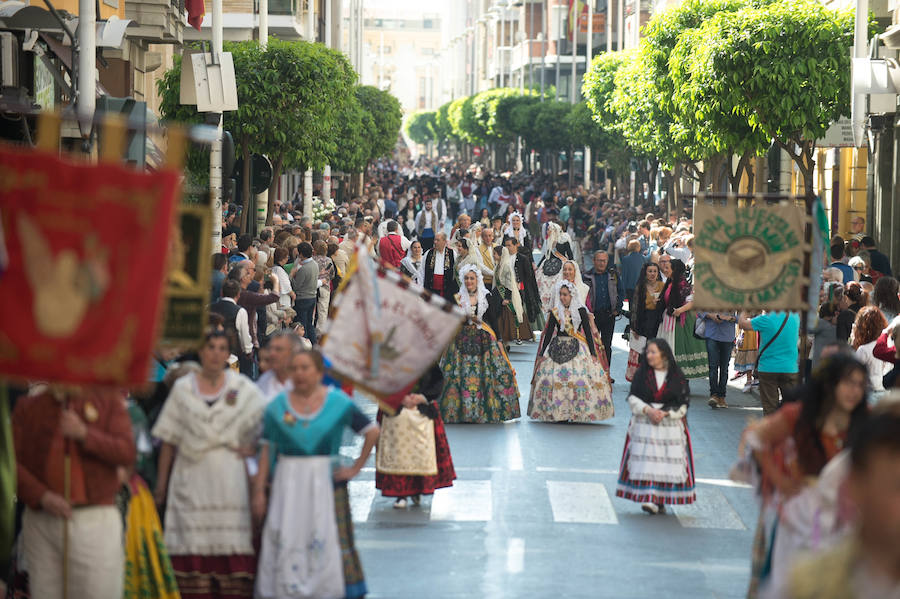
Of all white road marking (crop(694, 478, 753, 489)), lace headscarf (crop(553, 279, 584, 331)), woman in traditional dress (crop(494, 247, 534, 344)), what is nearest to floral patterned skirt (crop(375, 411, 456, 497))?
white road marking (crop(694, 478, 753, 489))

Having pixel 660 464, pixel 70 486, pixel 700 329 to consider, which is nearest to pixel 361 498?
pixel 660 464

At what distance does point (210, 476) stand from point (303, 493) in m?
0.52

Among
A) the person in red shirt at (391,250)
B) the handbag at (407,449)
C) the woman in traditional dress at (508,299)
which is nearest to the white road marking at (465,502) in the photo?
the handbag at (407,449)

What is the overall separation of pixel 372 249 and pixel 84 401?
16.7m

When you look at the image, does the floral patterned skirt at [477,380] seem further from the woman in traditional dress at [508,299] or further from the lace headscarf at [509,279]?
the lace headscarf at [509,279]

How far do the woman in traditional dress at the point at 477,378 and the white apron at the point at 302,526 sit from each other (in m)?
8.27

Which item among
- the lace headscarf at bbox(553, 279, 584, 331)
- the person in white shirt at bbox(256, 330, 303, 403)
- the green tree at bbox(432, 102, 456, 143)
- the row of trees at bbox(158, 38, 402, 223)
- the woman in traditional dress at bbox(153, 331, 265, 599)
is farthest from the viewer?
the green tree at bbox(432, 102, 456, 143)

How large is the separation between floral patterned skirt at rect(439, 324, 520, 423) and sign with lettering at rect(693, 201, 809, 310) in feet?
20.4

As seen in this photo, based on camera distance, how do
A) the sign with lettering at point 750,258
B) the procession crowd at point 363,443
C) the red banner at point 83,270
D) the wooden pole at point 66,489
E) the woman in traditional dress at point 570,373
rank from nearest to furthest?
the red banner at point 83,270, the procession crowd at point 363,443, the wooden pole at point 66,489, the sign with lettering at point 750,258, the woman in traditional dress at point 570,373

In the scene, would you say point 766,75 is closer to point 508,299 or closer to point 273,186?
point 508,299

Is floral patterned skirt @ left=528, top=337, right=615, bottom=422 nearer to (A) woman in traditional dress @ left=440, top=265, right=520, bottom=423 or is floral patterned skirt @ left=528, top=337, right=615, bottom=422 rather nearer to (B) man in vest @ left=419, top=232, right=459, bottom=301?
(A) woman in traditional dress @ left=440, top=265, right=520, bottom=423

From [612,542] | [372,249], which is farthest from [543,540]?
[372,249]

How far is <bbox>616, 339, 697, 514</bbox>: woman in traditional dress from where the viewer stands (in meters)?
12.7

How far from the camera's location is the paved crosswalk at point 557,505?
12555mm
